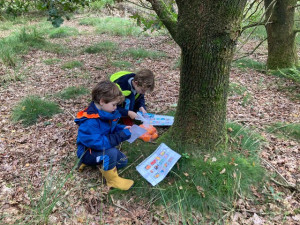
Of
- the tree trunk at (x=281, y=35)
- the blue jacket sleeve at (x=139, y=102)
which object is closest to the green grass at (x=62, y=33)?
the blue jacket sleeve at (x=139, y=102)

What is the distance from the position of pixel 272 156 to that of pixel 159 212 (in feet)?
5.13

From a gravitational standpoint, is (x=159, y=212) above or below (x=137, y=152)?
below

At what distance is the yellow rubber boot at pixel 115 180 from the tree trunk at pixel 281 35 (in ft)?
14.5

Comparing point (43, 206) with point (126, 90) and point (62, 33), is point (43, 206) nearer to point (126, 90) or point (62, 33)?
point (126, 90)

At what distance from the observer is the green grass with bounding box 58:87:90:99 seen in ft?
14.3

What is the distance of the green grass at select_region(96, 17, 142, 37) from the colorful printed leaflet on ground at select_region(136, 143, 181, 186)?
7.35 m

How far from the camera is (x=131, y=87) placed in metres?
3.16

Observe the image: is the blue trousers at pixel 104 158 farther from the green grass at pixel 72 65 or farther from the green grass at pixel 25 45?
the green grass at pixel 25 45

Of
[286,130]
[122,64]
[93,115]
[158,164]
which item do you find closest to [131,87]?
[93,115]

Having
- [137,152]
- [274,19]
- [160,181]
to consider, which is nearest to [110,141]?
[137,152]

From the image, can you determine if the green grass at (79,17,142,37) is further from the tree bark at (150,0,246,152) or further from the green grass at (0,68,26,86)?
the tree bark at (150,0,246,152)

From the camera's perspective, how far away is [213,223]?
6.79ft

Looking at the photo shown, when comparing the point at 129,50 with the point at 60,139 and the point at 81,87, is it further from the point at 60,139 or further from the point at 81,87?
the point at 60,139

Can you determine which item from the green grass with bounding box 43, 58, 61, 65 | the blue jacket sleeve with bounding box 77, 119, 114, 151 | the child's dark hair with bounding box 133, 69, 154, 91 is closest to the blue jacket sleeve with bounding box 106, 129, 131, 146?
the blue jacket sleeve with bounding box 77, 119, 114, 151
